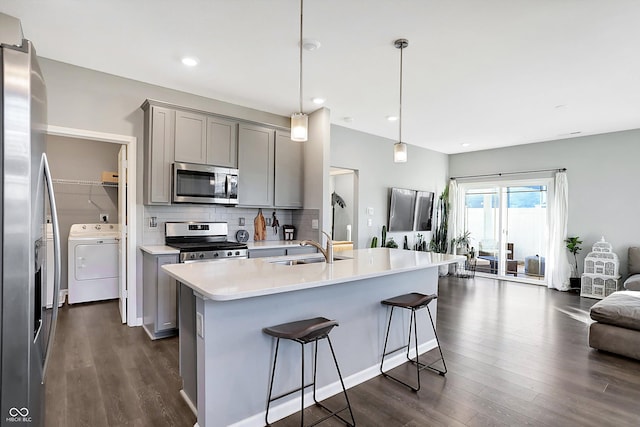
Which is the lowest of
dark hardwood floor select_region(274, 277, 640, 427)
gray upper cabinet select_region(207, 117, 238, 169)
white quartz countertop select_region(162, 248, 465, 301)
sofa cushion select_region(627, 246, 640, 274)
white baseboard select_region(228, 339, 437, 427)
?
dark hardwood floor select_region(274, 277, 640, 427)

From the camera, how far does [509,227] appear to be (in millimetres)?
6891

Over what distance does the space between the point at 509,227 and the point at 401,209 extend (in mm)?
2464

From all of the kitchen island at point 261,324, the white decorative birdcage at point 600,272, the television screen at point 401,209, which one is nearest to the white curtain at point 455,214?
the television screen at point 401,209

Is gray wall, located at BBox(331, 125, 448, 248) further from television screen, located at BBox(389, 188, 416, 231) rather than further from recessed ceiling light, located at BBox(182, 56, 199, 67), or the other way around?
recessed ceiling light, located at BBox(182, 56, 199, 67)

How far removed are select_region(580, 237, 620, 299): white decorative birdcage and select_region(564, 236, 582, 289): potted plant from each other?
0.96 feet

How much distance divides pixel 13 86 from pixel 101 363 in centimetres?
261

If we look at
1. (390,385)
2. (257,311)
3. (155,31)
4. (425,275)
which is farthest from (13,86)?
(425,275)

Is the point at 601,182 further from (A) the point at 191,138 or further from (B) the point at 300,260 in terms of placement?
(A) the point at 191,138

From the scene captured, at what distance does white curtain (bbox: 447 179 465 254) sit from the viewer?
761cm

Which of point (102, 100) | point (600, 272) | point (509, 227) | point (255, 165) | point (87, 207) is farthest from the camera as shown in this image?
point (509, 227)

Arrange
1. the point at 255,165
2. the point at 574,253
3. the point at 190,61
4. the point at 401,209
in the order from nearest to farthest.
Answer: the point at 190,61
the point at 255,165
the point at 574,253
the point at 401,209

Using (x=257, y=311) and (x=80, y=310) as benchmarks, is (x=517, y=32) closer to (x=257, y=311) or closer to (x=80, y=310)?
(x=257, y=311)

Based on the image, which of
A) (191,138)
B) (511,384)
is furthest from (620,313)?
Answer: (191,138)

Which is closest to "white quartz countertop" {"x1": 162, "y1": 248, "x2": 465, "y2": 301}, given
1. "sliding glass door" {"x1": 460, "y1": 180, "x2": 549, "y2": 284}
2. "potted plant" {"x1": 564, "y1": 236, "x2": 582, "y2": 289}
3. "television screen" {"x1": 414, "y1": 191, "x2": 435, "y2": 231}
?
"television screen" {"x1": 414, "y1": 191, "x2": 435, "y2": 231}
